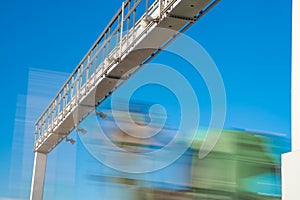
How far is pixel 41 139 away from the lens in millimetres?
9211

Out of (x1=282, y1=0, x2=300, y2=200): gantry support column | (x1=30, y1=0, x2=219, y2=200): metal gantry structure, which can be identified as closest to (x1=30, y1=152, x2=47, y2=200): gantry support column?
(x1=30, y1=0, x2=219, y2=200): metal gantry structure

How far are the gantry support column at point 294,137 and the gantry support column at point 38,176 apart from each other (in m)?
8.46

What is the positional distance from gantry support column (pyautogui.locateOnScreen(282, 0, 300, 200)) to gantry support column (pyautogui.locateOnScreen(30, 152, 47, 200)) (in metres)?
8.46

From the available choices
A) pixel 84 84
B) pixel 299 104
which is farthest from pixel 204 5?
pixel 84 84

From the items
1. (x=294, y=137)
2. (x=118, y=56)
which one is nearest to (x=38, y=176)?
(x=118, y=56)

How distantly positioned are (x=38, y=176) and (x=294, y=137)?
910 cm

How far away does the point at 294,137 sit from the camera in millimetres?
1775

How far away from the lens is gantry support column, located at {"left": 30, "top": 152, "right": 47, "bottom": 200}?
996 centimetres

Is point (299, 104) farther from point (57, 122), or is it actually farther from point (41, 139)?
Result: point (41, 139)

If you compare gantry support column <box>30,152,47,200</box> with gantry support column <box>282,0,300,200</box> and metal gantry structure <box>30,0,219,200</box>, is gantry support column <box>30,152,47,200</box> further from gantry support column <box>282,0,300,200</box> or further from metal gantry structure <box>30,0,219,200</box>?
gantry support column <box>282,0,300,200</box>

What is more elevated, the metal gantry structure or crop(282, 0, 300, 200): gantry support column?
the metal gantry structure

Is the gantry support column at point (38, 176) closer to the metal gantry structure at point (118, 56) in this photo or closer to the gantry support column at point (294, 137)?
the metal gantry structure at point (118, 56)

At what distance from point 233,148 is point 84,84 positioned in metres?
4.38

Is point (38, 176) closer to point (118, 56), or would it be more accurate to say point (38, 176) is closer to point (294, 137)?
point (118, 56)
